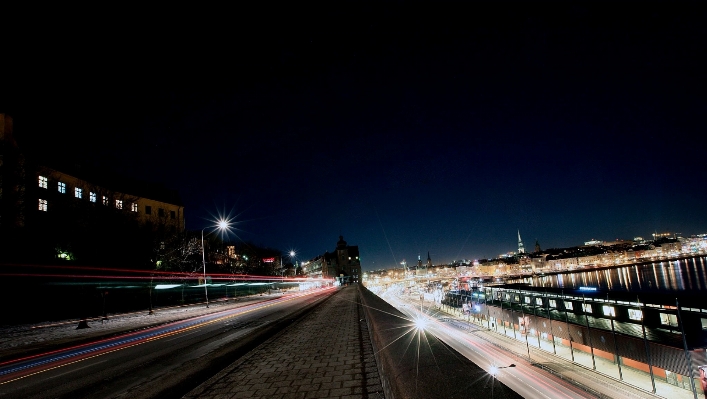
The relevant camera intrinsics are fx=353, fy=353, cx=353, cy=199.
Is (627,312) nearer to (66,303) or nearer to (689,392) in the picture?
(689,392)

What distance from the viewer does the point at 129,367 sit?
9.20 m

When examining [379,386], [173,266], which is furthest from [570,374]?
[173,266]

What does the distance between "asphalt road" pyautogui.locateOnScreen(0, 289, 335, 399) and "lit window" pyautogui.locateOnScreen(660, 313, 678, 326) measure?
1998cm

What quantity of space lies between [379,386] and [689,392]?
73.5 ft

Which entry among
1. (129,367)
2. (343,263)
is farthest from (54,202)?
(343,263)

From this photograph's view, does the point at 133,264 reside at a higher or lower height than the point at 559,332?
higher

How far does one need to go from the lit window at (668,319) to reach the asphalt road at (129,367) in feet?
65.6

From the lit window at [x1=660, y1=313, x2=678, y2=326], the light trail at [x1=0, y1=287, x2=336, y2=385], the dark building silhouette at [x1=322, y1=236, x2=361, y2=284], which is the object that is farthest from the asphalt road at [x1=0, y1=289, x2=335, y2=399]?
the dark building silhouette at [x1=322, y1=236, x2=361, y2=284]

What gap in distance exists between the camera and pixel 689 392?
61.1 feet

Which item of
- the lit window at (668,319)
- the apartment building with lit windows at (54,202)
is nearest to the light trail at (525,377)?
the lit window at (668,319)

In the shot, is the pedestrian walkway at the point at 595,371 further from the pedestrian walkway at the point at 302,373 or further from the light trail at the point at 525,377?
the pedestrian walkway at the point at 302,373

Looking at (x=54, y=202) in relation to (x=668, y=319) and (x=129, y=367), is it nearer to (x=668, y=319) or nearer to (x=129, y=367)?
(x=129, y=367)

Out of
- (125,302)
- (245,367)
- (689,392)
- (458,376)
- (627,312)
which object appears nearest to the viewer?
(458,376)

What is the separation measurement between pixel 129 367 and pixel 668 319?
24.4 metres
